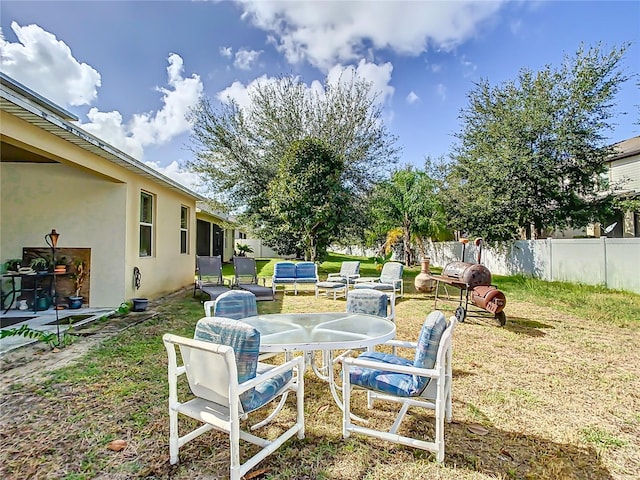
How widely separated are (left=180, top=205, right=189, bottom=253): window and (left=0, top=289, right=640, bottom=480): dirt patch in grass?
21.4 feet

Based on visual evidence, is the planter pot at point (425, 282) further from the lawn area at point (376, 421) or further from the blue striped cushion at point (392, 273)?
the lawn area at point (376, 421)

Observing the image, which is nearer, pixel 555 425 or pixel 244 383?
pixel 244 383

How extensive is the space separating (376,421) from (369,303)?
140cm

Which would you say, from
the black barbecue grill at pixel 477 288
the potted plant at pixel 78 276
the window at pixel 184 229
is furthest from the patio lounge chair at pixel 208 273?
the black barbecue grill at pixel 477 288

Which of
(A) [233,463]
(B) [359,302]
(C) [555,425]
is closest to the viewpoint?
(A) [233,463]

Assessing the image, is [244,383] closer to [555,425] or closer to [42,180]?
[555,425]

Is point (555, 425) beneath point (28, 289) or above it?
beneath

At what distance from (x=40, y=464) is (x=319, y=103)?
48.2 ft

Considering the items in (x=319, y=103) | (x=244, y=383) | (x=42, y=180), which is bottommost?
(x=244, y=383)

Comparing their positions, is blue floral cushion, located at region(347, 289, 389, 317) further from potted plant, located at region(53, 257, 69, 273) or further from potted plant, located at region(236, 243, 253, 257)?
potted plant, located at region(236, 243, 253, 257)

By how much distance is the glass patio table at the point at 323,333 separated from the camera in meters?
2.79

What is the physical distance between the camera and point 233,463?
2.12 meters

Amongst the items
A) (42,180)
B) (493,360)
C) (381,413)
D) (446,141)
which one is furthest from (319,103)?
(381,413)

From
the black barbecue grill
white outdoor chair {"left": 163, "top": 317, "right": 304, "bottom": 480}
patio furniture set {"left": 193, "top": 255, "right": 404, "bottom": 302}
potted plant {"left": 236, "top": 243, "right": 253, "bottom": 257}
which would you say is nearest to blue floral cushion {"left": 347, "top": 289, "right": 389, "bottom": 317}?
white outdoor chair {"left": 163, "top": 317, "right": 304, "bottom": 480}
